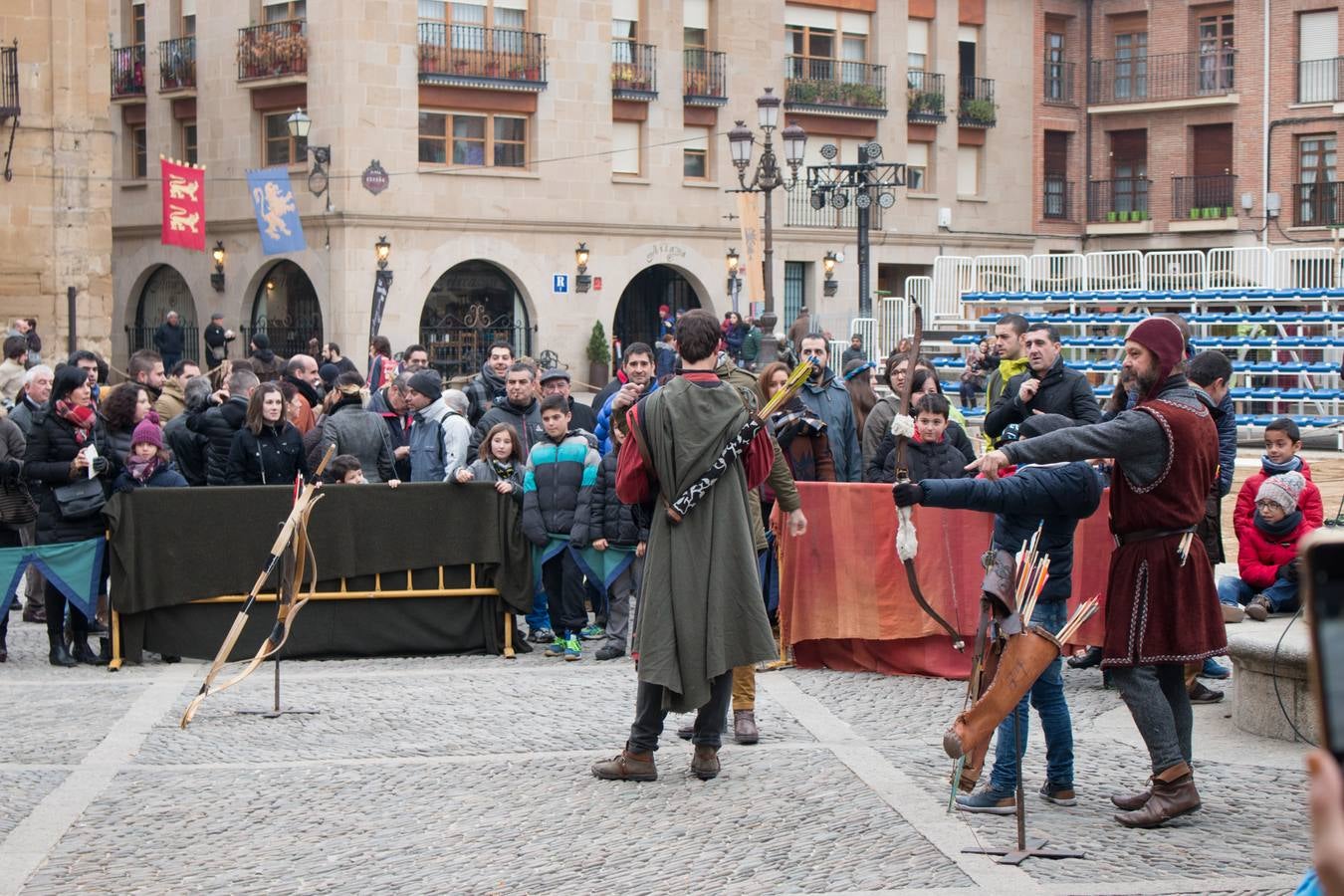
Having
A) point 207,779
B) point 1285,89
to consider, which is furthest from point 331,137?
point 207,779

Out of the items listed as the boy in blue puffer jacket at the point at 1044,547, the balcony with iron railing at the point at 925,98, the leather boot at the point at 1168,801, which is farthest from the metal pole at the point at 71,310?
the leather boot at the point at 1168,801

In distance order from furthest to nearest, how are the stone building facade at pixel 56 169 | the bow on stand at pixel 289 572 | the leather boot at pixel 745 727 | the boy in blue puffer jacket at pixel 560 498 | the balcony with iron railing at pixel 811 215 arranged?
the balcony with iron railing at pixel 811 215 → the stone building facade at pixel 56 169 → the boy in blue puffer jacket at pixel 560 498 → the bow on stand at pixel 289 572 → the leather boot at pixel 745 727

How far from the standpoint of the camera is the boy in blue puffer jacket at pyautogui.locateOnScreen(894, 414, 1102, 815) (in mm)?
6695

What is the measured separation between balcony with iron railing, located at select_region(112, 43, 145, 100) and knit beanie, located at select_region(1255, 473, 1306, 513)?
3461 centimetres

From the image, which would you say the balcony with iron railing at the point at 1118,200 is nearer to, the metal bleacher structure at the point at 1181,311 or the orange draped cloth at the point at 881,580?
the metal bleacher structure at the point at 1181,311

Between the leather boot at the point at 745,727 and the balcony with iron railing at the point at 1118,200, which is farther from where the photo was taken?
the balcony with iron railing at the point at 1118,200

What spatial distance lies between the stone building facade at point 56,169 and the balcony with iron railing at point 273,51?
25.5 ft

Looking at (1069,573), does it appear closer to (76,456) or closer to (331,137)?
(76,456)

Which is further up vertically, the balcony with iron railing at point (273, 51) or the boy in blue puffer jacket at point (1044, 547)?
the balcony with iron railing at point (273, 51)

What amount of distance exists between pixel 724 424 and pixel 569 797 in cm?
170

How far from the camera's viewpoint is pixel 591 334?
38.1m

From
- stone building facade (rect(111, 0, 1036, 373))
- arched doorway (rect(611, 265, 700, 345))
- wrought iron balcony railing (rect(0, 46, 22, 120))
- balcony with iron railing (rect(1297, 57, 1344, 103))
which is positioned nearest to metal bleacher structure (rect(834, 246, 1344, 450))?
arched doorway (rect(611, 265, 700, 345))

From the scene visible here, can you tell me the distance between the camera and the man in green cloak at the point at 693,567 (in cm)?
742

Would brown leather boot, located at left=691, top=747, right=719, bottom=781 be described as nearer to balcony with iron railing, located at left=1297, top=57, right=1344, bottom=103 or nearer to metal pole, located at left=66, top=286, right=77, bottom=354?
metal pole, located at left=66, top=286, right=77, bottom=354
